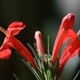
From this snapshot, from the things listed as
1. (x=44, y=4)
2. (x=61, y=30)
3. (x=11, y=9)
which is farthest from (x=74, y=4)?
(x=61, y=30)

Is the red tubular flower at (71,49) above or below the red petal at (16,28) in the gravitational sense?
below

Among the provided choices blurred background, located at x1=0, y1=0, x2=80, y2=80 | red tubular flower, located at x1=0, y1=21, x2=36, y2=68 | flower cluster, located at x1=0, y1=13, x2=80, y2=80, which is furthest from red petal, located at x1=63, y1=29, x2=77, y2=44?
blurred background, located at x1=0, y1=0, x2=80, y2=80

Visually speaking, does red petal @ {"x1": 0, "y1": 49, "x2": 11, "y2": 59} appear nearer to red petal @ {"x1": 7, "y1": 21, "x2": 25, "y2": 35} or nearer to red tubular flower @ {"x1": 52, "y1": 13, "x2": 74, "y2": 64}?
red petal @ {"x1": 7, "y1": 21, "x2": 25, "y2": 35}

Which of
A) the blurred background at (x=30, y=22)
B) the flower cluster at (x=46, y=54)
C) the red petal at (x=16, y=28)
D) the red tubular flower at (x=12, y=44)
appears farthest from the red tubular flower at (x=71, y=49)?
the blurred background at (x=30, y=22)

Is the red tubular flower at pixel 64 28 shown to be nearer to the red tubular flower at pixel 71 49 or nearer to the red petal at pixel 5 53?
the red tubular flower at pixel 71 49

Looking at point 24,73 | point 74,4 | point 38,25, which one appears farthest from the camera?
point 74,4

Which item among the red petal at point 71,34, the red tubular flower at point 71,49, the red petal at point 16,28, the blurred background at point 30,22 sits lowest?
the blurred background at point 30,22

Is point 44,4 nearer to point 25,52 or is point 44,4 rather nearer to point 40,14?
point 40,14
